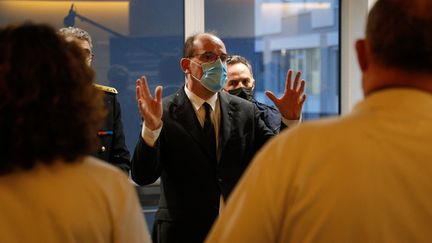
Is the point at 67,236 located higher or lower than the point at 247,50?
lower

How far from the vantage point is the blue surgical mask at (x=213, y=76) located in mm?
2699

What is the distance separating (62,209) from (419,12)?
810mm

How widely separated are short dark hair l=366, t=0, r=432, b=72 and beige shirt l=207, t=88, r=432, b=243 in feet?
0.20

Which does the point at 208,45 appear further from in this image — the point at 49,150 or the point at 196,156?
the point at 49,150

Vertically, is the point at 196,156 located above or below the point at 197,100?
below

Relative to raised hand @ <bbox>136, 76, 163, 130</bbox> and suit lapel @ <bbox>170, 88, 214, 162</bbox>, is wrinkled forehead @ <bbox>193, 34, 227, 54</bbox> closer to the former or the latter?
suit lapel @ <bbox>170, 88, 214, 162</bbox>

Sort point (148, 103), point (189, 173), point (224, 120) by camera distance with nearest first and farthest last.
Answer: point (148, 103), point (189, 173), point (224, 120)

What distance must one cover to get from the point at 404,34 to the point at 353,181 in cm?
30

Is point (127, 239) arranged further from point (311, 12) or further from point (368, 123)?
point (311, 12)

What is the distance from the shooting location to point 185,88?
2764mm

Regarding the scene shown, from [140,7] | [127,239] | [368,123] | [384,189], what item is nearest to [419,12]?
[368,123]

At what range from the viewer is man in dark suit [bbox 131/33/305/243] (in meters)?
2.54

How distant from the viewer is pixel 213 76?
2707 millimetres

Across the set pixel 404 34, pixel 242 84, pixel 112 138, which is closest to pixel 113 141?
pixel 112 138
